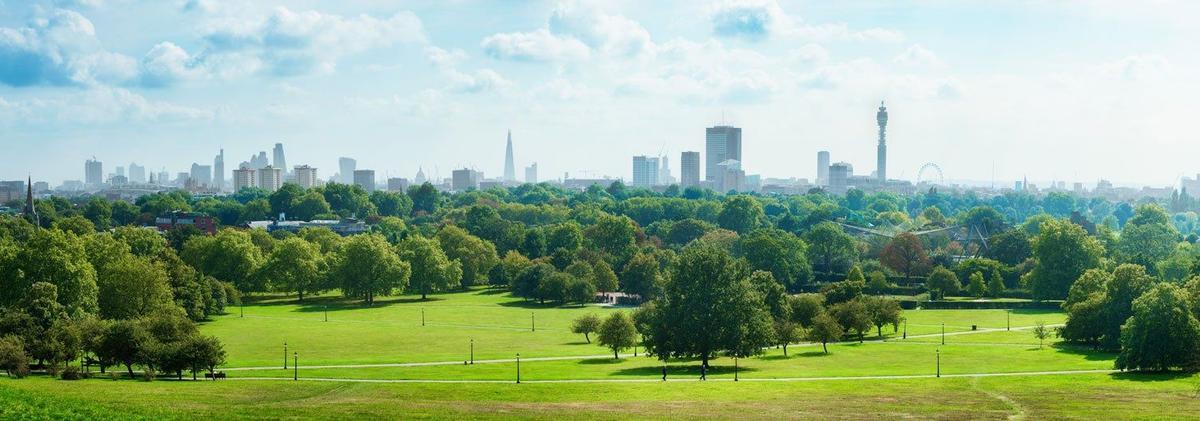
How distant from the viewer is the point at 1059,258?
108188 millimetres

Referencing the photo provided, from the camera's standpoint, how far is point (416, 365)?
65625 mm

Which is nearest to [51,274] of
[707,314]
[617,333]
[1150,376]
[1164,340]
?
[617,333]

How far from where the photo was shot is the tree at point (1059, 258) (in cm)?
10650

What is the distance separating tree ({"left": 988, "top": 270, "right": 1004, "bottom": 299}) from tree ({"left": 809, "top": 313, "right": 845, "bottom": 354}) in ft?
137

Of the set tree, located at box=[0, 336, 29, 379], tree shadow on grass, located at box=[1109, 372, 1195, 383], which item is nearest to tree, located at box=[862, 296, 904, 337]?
tree shadow on grass, located at box=[1109, 372, 1195, 383]

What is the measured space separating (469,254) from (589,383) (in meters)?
70.1

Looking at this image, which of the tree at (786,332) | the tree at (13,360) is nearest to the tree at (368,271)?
the tree at (786,332)

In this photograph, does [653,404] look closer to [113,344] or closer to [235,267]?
[113,344]

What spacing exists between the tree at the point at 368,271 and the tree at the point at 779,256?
1370 inches

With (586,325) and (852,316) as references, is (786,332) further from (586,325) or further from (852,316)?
(586,325)

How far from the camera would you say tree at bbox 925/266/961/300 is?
109m

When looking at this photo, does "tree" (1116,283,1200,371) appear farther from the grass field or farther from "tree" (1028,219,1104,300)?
"tree" (1028,219,1104,300)

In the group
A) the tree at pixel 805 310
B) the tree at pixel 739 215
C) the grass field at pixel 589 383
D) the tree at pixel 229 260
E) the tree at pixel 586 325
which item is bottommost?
the grass field at pixel 589 383

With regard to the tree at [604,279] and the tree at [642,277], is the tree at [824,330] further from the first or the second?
the tree at [604,279]
